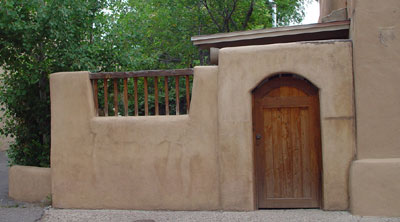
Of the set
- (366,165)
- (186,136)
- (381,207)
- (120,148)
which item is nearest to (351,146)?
(366,165)

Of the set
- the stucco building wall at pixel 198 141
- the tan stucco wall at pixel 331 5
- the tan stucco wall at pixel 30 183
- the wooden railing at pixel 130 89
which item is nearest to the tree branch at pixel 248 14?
the wooden railing at pixel 130 89

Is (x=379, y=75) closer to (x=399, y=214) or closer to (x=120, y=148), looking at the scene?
(x=399, y=214)

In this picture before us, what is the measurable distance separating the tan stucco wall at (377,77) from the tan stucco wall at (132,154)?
2.19m

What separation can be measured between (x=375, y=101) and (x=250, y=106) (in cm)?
181

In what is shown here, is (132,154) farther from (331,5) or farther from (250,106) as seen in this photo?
(331,5)

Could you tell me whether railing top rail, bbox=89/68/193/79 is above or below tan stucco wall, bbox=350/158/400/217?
above

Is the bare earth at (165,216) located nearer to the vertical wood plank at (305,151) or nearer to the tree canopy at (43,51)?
the vertical wood plank at (305,151)

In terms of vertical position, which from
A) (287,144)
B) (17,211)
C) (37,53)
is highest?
(37,53)

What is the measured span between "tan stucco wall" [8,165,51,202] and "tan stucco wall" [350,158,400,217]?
17.1ft

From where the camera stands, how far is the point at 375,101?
21.7 ft

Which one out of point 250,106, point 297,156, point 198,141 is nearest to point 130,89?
point 198,141

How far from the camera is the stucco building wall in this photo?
6.80 metres

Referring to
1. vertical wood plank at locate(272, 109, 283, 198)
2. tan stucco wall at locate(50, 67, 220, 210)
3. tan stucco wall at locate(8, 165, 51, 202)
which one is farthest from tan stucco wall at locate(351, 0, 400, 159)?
tan stucco wall at locate(8, 165, 51, 202)

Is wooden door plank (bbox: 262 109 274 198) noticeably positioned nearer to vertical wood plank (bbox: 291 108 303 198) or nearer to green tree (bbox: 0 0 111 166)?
vertical wood plank (bbox: 291 108 303 198)
